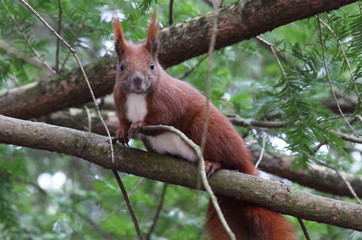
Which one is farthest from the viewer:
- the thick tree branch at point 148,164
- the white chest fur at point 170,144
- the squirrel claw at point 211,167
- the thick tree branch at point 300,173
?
the thick tree branch at point 300,173

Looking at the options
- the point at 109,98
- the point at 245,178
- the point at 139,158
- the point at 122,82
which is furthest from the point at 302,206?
the point at 109,98

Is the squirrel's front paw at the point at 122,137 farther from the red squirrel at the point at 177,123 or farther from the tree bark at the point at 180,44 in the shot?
the tree bark at the point at 180,44

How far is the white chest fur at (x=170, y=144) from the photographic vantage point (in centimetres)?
284

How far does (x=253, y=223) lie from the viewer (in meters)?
2.62

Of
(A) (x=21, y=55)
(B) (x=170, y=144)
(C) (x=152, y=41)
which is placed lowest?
(B) (x=170, y=144)

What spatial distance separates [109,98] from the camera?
504 cm

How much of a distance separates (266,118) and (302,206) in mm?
2051

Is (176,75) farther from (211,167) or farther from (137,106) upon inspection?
(211,167)

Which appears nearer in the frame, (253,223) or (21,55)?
(253,223)

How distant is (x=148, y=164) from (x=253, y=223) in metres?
0.69

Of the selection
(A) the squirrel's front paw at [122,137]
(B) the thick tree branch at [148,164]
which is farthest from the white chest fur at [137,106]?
(B) the thick tree branch at [148,164]

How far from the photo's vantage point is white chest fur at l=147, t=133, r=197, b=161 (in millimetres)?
2840

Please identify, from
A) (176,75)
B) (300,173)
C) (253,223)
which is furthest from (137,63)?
(300,173)

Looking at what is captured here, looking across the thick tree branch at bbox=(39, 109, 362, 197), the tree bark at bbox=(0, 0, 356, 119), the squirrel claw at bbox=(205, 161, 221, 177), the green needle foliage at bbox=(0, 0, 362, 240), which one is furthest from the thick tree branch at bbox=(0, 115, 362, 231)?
the thick tree branch at bbox=(39, 109, 362, 197)
